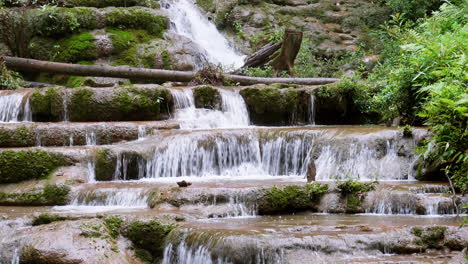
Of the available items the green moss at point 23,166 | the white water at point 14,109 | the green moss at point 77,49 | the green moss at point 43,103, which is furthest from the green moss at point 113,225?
the green moss at point 77,49

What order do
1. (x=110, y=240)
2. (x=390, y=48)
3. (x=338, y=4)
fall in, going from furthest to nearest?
(x=338, y=4)
(x=390, y=48)
(x=110, y=240)

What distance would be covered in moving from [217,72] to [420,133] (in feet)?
23.0

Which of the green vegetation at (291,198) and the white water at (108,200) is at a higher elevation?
the green vegetation at (291,198)

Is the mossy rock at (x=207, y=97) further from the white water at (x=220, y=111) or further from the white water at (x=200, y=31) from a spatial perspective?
the white water at (x=200, y=31)

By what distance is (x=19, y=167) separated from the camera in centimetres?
786

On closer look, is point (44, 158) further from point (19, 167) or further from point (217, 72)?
point (217, 72)

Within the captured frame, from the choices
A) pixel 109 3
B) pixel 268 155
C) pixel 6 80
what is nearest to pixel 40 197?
pixel 268 155

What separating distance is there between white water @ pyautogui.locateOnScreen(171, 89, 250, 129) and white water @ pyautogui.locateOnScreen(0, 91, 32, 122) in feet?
11.2

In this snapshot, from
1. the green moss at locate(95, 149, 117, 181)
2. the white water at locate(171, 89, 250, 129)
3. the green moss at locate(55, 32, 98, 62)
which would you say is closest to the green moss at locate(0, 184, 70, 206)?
the green moss at locate(95, 149, 117, 181)

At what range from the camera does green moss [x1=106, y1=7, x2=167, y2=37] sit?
16328 millimetres

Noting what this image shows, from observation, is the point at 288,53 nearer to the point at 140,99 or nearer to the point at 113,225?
the point at 140,99

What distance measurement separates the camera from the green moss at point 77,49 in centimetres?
1517

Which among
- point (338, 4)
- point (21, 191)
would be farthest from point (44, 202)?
point (338, 4)

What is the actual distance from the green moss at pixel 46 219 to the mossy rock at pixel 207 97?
251 inches
